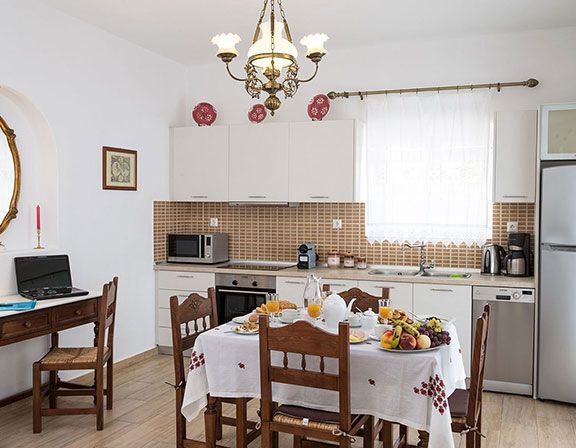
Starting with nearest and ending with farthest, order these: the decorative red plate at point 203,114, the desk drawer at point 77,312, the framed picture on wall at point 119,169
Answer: the desk drawer at point 77,312, the framed picture on wall at point 119,169, the decorative red plate at point 203,114

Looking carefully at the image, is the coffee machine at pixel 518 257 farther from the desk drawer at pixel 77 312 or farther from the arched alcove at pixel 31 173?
the arched alcove at pixel 31 173

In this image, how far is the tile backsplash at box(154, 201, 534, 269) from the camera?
4734 mm

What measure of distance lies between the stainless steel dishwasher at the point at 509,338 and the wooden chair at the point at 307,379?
2.02 metres

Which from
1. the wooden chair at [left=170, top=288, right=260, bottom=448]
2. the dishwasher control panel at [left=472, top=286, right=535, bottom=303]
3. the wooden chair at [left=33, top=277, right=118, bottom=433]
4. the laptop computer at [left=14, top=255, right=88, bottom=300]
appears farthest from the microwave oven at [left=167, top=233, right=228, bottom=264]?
the dishwasher control panel at [left=472, top=286, right=535, bottom=303]

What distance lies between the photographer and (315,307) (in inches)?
113

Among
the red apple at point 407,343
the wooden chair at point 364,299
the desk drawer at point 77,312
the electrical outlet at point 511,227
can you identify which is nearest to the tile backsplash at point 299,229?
the electrical outlet at point 511,227

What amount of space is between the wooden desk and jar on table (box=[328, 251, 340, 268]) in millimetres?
2083

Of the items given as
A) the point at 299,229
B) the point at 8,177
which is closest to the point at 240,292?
the point at 299,229

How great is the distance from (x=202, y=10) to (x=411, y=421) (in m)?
3.11

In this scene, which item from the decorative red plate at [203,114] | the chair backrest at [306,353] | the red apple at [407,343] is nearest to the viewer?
the chair backrest at [306,353]

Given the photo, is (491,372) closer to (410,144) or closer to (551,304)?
(551,304)

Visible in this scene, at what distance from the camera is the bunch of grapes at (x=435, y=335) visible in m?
2.48

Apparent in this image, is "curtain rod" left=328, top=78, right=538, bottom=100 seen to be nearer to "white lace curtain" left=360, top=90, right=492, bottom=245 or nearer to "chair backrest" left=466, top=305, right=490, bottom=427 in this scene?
"white lace curtain" left=360, top=90, right=492, bottom=245

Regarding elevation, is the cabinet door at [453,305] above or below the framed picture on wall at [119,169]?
below
